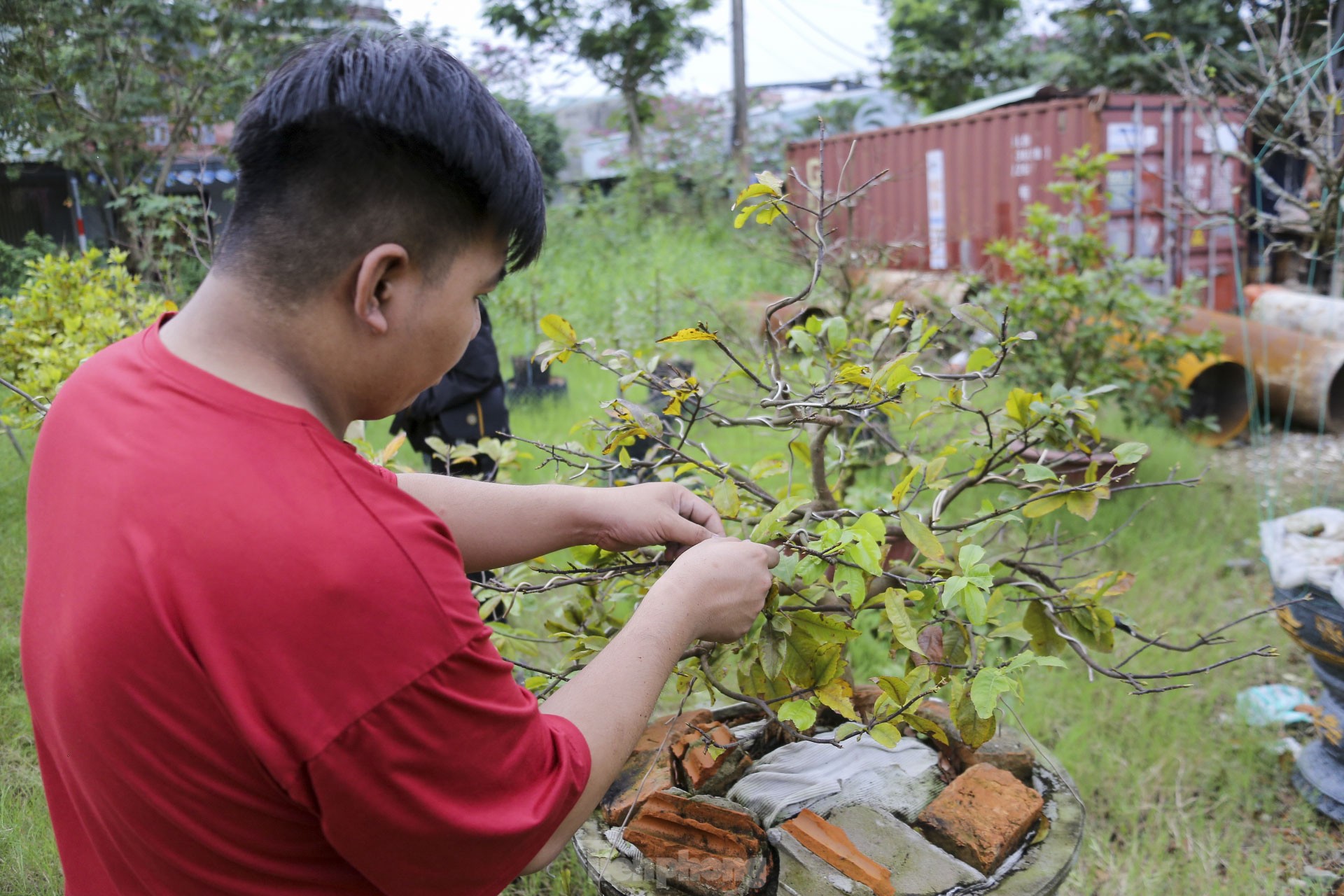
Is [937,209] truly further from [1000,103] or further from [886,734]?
[886,734]

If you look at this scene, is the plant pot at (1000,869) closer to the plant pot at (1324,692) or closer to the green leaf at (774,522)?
the green leaf at (774,522)

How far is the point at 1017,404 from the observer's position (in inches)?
68.1

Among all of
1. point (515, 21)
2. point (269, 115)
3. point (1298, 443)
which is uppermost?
point (515, 21)

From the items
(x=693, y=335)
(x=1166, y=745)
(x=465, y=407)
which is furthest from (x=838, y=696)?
(x=465, y=407)

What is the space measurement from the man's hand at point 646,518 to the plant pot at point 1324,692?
6.53 ft

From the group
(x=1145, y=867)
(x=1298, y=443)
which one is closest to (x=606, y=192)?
(x=1298, y=443)

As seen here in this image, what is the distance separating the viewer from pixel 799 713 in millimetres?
1491

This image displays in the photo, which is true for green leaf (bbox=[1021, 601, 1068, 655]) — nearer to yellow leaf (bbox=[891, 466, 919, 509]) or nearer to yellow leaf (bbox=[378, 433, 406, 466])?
yellow leaf (bbox=[891, 466, 919, 509])

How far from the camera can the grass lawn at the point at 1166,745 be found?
7.66 feet

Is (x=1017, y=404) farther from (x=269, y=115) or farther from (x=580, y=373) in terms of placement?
(x=580, y=373)

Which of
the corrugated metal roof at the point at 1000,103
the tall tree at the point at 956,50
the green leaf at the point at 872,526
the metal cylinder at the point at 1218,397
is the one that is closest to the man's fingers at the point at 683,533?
the green leaf at the point at 872,526

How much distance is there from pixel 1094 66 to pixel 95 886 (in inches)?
680

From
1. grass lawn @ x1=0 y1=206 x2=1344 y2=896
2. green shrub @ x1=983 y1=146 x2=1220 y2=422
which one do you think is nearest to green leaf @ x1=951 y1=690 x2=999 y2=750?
grass lawn @ x1=0 y1=206 x2=1344 y2=896

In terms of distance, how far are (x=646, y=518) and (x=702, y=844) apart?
54cm
